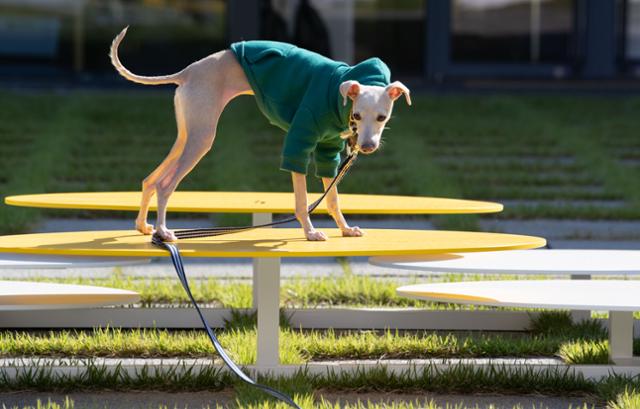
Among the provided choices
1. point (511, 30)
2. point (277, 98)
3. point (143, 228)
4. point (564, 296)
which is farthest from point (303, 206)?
point (511, 30)

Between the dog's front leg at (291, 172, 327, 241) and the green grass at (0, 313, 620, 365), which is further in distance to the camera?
the green grass at (0, 313, 620, 365)

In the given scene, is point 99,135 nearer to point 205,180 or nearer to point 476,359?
point 205,180

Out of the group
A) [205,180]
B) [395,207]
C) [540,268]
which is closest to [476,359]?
[540,268]

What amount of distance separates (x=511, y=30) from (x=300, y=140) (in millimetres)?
14081

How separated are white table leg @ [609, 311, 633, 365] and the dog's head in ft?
4.03

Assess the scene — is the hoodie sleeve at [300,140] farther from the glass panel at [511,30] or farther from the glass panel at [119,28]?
the glass panel at [511,30]

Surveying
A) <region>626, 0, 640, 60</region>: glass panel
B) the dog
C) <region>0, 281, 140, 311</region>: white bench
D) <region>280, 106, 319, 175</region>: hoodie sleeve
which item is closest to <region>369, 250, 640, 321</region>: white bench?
the dog

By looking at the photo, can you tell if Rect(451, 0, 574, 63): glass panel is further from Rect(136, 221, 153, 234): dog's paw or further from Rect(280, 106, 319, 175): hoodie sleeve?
Rect(280, 106, 319, 175): hoodie sleeve

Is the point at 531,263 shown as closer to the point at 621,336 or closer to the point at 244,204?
the point at 621,336

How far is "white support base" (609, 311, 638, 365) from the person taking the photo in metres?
4.72

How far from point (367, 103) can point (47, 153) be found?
767 centimetres

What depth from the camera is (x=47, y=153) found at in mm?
11445

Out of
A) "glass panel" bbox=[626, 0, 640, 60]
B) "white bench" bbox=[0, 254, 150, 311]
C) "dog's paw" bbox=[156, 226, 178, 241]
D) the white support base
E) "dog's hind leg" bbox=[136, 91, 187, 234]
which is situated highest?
"glass panel" bbox=[626, 0, 640, 60]

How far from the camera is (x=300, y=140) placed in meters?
4.46
